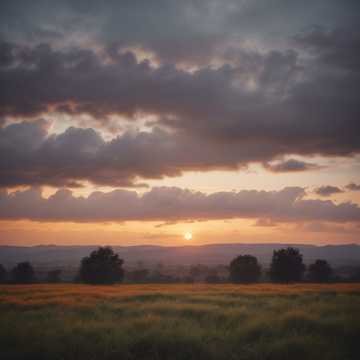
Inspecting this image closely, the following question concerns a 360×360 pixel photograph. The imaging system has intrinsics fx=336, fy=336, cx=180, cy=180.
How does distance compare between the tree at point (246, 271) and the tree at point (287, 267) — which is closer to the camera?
Result: the tree at point (287, 267)

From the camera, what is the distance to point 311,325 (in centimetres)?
1495

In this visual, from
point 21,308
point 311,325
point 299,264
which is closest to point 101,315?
point 21,308

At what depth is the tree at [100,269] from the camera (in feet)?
186

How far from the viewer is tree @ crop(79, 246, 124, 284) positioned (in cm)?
5672

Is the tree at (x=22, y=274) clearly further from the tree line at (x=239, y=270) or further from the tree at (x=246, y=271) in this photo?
the tree at (x=246, y=271)

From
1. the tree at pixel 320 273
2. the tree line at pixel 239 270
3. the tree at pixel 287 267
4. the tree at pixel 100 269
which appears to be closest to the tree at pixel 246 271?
the tree line at pixel 239 270

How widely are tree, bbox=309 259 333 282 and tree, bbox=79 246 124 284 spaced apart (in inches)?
1395

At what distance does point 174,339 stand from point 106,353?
248 centimetres

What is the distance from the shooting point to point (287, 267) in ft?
192

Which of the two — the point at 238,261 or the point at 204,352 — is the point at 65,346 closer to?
the point at 204,352

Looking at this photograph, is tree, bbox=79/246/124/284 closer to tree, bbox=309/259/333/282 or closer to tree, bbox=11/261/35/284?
tree, bbox=11/261/35/284

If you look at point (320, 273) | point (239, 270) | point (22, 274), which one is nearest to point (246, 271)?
point (239, 270)

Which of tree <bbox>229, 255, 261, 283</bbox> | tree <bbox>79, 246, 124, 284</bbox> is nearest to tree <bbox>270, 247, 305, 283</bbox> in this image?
tree <bbox>229, 255, 261, 283</bbox>

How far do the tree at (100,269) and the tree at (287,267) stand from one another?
27547 mm
